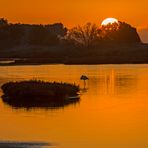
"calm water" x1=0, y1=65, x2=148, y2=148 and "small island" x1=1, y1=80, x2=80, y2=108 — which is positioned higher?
"small island" x1=1, y1=80, x2=80, y2=108

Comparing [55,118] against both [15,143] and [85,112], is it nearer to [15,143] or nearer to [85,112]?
[85,112]

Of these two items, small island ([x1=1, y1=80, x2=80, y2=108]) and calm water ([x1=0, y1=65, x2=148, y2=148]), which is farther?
small island ([x1=1, y1=80, x2=80, y2=108])

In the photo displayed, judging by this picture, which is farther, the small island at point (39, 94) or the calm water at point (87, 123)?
the small island at point (39, 94)

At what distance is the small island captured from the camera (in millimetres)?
40344

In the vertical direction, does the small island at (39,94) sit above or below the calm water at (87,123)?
above

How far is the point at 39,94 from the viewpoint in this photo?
42.2m

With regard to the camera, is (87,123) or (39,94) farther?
(39,94)

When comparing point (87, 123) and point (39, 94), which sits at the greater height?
point (39, 94)

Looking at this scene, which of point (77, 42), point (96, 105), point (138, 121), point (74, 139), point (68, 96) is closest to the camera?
point (74, 139)

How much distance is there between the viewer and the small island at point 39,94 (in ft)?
132

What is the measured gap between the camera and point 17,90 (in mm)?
43500

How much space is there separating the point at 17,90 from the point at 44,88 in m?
1.98

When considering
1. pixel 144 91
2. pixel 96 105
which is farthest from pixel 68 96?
pixel 144 91

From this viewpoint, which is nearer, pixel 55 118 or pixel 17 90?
pixel 55 118
